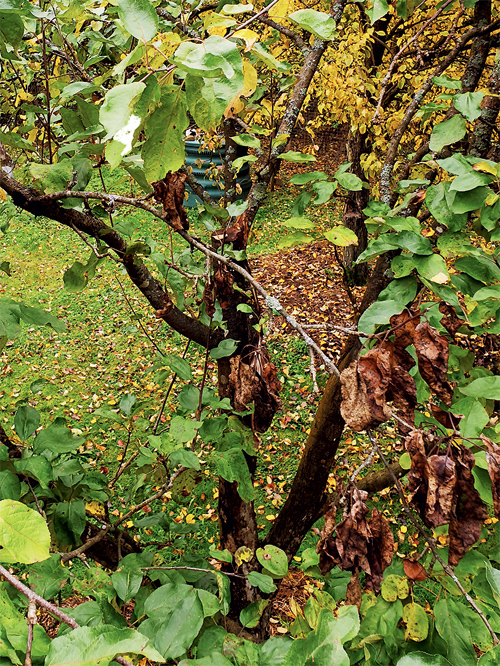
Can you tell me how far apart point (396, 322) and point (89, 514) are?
1707mm

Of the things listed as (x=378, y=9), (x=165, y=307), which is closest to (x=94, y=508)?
(x=165, y=307)

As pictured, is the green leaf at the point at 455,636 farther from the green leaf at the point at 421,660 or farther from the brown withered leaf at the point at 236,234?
the brown withered leaf at the point at 236,234

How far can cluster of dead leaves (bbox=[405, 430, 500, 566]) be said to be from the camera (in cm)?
95

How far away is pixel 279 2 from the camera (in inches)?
49.2

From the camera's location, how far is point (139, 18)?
0.81 m

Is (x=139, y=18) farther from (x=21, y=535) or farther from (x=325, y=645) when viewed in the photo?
(x=325, y=645)

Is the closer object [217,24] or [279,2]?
[217,24]

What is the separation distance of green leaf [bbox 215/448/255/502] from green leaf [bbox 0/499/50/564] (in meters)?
1.10

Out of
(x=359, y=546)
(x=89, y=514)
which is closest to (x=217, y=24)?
(x=359, y=546)

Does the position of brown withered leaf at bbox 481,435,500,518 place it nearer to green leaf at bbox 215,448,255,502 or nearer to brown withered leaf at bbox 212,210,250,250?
green leaf at bbox 215,448,255,502

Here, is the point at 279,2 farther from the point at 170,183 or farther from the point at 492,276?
the point at 492,276

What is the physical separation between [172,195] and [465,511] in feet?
4.31

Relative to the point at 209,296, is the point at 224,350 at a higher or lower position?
lower

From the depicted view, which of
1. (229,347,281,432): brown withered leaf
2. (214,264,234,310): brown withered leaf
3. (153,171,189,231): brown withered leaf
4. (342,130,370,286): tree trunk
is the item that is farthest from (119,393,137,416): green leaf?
(342,130,370,286): tree trunk
